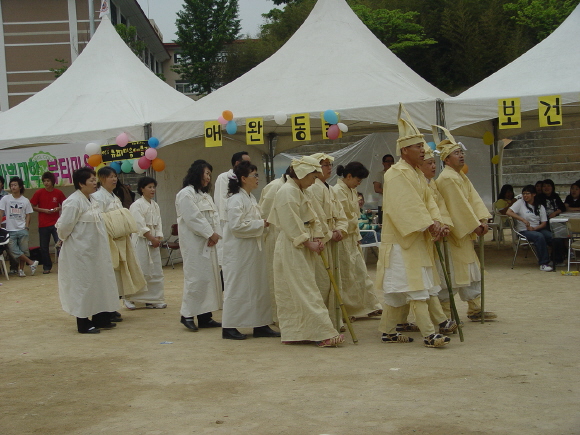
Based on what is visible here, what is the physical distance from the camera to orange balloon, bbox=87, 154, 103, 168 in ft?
40.1

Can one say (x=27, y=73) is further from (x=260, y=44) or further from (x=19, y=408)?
(x=19, y=408)

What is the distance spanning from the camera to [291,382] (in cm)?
501

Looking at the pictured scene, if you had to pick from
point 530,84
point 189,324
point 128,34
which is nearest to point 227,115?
point 530,84

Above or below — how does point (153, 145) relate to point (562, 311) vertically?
above

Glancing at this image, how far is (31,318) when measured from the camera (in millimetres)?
8305

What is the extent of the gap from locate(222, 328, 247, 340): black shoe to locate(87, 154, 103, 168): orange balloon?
20.9ft

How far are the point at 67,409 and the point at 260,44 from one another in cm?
2946

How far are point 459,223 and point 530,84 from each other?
5069mm

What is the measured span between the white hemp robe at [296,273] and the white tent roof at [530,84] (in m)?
5.36

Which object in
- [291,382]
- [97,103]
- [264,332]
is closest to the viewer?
[291,382]

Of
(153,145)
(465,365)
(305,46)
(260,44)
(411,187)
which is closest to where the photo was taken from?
(465,365)

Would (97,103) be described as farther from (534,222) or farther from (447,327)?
(447,327)

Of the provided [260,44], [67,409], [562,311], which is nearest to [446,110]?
[562,311]

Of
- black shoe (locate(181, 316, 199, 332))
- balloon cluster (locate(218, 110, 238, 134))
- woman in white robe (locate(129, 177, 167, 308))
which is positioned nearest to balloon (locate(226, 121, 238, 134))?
balloon cluster (locate(218, 110, 238, 134))
